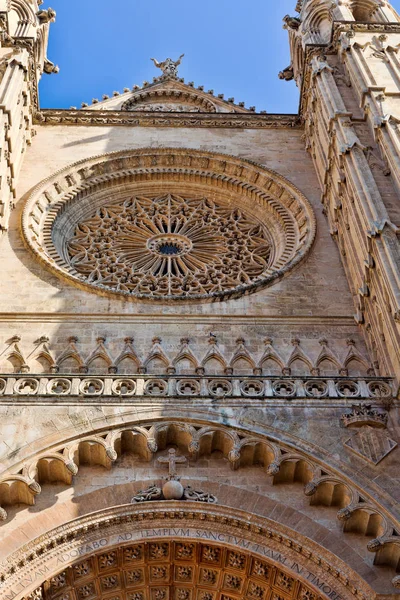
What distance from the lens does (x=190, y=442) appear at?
441 inches

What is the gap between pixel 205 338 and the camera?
44.6ft

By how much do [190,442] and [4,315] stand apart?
4339 mm

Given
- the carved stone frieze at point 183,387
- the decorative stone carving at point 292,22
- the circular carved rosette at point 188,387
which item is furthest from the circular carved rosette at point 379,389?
the decorative stone carving at point 292,22

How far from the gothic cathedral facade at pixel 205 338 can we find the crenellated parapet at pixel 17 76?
8 cm

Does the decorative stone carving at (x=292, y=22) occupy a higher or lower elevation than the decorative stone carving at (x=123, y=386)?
higher

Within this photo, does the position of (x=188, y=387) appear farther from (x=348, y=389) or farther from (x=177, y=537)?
(x=177, y=537)

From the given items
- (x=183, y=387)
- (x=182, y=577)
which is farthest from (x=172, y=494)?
(x=183, y=387)

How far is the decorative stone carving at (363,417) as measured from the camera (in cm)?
1136

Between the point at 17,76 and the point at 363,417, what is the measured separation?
11.0 meters

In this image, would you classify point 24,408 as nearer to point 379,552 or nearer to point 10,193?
point 379,552

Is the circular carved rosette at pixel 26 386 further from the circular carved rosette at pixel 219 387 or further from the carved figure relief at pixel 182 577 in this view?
the carved figure relief at pixel 182 577

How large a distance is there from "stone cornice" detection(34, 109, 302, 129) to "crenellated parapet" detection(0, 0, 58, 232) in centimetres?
60

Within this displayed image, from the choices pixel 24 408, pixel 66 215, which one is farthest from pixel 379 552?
pixel 66 215

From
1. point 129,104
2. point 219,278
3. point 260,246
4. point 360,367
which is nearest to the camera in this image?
point 360,367
